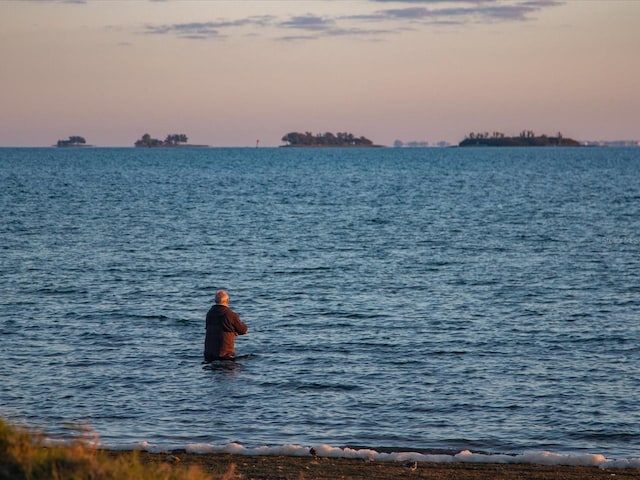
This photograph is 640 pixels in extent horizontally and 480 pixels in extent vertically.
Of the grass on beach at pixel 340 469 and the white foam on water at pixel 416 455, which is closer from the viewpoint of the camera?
the grass on beach at pixel 340 469

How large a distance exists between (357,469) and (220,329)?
7.00 m

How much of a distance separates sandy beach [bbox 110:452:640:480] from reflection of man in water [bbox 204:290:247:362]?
5.87 meters

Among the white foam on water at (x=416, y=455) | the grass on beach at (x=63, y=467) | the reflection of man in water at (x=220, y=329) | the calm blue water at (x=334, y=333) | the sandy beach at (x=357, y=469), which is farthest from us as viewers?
the reflection of man in water at (x=220, y=329)

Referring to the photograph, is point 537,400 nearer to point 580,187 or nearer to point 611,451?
point 611,451

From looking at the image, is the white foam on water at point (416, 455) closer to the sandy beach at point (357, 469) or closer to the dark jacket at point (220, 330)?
the sandy beach at point (357, 469)

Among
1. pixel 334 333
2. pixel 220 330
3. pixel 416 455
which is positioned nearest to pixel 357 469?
pixel 416 455

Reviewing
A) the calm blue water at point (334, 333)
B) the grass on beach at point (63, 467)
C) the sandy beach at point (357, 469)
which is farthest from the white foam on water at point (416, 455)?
the grass on beach at point (63, 467)

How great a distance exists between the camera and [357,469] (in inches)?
422

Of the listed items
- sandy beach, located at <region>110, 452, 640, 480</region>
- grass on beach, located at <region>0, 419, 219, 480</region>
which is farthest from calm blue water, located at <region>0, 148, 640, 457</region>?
grass on beach, located at <region>0, 419, 219, 480</region>

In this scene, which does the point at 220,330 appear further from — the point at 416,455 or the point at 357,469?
the point at 357,469

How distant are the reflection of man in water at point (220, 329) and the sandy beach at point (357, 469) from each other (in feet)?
19.2

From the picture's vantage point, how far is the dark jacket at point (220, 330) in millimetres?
17234

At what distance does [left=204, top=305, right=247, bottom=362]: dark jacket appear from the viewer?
1723cm

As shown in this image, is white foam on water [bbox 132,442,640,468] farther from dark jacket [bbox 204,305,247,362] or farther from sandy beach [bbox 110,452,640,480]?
dark jacket [bbox 204,305,247,362]
